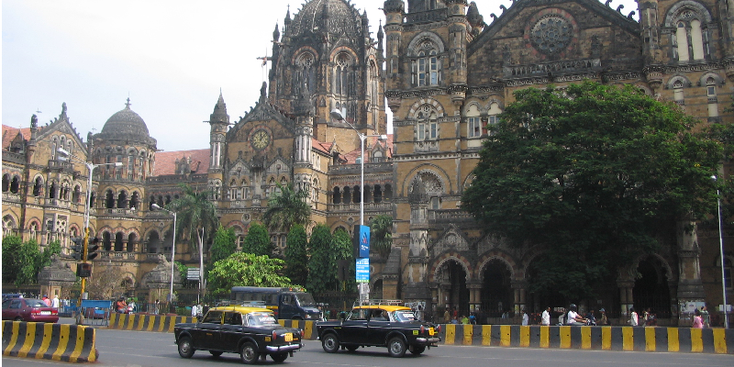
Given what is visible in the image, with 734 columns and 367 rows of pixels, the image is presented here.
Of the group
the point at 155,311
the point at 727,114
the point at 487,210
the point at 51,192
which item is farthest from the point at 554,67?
the point at 51,192

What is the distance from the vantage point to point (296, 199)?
58938 mm

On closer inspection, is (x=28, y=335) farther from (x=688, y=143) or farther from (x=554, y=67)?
(x=554, y=67)

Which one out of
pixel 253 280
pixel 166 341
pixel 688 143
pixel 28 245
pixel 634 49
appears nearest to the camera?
pixel 166 341

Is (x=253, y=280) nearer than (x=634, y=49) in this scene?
No

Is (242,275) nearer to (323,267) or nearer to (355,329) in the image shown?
(323,267)

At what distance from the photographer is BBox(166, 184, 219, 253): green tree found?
6012cm

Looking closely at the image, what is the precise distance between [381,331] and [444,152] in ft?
81.6

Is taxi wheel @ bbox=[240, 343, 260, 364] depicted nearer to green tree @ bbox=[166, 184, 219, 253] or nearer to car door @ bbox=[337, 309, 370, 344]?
car door @ bbox=[337, 309, 370, 344]

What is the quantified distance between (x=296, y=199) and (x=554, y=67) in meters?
25.6

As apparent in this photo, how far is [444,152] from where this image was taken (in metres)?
44.4

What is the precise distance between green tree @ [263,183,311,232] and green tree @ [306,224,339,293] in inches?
202

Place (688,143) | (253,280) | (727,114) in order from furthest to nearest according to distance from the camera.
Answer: (253,280)
(727,114)
(688,143)

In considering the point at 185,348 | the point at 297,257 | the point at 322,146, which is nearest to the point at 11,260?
the point at 297,257

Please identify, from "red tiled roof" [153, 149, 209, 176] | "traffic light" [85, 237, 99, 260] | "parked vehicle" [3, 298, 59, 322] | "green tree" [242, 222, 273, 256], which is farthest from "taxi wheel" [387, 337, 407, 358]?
"red tiled roof" [153, 149, 209, 176]
